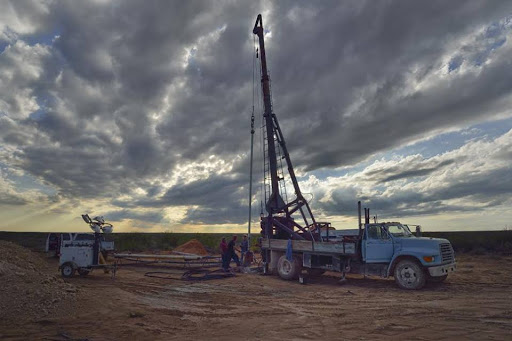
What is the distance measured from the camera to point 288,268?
1719 centimetres

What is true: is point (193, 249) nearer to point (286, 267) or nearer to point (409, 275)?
point (286, 267)

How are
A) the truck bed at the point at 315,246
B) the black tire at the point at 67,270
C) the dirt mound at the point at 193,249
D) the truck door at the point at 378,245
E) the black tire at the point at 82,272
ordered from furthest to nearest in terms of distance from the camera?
1. the dirt mound at the point at 193,249
2. the black tire at the point at 82,272
3. the black tire at the point at 67,270
4. the truck bed at the point at 315,246
5. the truck door at the point at 378,245

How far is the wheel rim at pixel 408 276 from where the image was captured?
13445 mm

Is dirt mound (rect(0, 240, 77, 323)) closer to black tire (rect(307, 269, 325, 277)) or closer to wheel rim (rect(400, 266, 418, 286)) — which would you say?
wheel rim (rect(400, 266, 418, 286))

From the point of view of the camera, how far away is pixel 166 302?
11219mm

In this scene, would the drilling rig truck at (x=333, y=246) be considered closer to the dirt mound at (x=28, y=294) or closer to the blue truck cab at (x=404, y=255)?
the blue truck cab at (x=404, y=255)

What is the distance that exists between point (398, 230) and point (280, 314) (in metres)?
7.62

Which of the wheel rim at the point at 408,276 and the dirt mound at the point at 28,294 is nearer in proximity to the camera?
the dirt mound at the point at 28,294

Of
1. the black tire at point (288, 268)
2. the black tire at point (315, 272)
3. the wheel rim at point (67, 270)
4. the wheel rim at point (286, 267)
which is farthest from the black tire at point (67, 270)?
the black tire at point (315, 272)

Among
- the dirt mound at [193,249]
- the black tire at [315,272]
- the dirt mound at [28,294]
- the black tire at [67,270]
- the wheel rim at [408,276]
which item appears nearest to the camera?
the dirt mound at [28,294]

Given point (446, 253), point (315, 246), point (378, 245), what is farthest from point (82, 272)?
point (446, 253)

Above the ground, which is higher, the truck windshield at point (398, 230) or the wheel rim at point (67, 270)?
the truck windshield at point (398, 230)

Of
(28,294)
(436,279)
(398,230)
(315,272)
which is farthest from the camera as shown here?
(315,272)

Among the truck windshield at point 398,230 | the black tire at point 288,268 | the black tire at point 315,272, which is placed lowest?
the black tire at point 315,272
